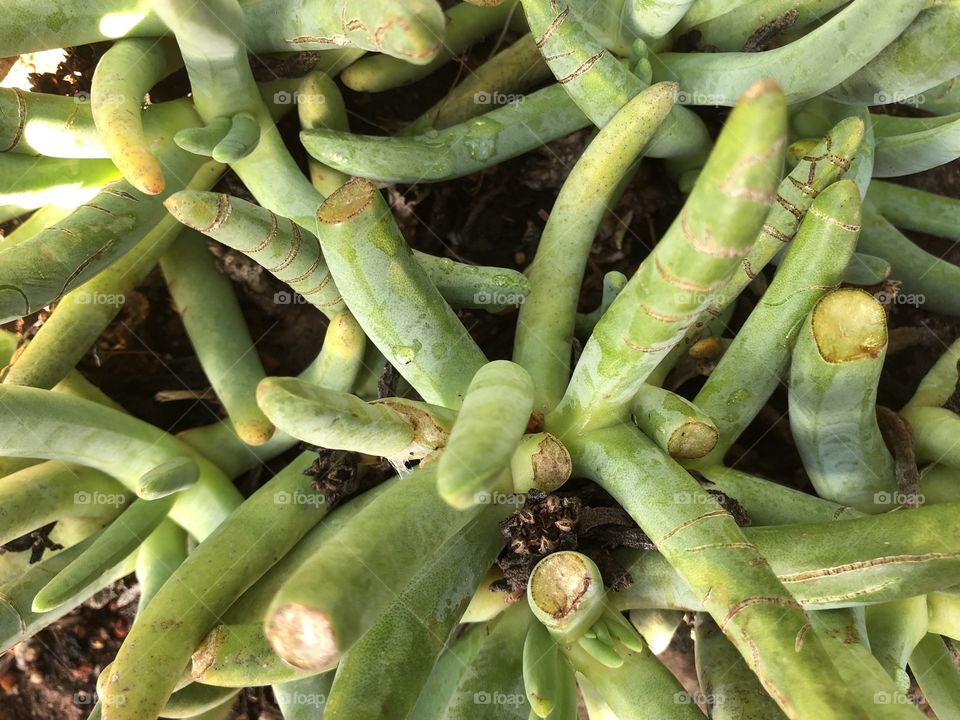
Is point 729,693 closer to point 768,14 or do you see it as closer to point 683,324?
point 683,324

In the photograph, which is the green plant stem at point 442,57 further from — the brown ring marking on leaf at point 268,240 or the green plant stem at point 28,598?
the green plant stem at point 28,598

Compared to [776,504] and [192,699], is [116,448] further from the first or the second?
[776,504]

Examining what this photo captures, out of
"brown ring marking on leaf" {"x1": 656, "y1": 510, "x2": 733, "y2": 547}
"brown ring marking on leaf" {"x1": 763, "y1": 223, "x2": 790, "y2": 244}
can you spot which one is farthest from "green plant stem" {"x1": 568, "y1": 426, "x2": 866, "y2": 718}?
"brown ring marking on leaf" {"x1": 763, "y1": 223, "x2": 790, "y2": 244}

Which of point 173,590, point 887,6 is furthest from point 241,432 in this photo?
point 887,6

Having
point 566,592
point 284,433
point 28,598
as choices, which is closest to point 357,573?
point 566,592

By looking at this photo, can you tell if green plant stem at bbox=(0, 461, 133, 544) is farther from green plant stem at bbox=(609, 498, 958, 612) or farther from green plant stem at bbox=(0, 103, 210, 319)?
green plant stem at bbox=(609, 498, 958, 612)
